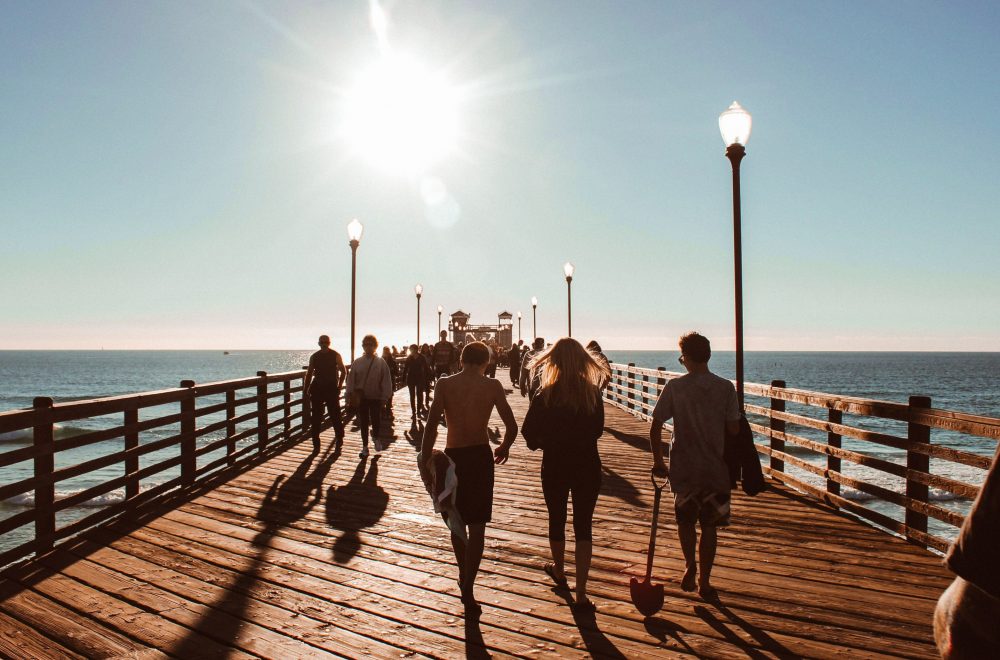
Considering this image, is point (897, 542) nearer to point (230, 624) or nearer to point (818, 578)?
point (818, 578)

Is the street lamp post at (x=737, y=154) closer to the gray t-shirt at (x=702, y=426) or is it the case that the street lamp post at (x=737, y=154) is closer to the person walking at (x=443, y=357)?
the gray t-shirt at (x=702, y=426)

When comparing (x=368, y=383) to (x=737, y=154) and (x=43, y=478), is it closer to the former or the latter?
(x=43, y=478)

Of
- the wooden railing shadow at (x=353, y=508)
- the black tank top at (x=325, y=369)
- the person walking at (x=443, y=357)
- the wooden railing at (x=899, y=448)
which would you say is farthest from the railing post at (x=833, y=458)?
the person walking at (x=443, y=357)

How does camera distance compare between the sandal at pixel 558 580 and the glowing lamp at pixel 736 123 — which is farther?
the glowing lamp at pixel 736 123

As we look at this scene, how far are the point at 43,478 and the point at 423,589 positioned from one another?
11.0 feet

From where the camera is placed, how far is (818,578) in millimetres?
4707

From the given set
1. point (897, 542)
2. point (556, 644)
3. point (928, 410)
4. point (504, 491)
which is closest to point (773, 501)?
point (897, 542)

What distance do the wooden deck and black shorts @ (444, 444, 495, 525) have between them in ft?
1.97

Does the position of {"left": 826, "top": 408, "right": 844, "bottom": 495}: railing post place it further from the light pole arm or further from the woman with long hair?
the woman with long hair

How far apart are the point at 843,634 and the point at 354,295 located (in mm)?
12599

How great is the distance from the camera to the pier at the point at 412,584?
3.62 m

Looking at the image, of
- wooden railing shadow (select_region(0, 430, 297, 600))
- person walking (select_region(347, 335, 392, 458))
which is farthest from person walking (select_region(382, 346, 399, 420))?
wooden railing shadow (select_region(0, 430, 297, 600))

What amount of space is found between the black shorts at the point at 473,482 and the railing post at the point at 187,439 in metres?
4.93

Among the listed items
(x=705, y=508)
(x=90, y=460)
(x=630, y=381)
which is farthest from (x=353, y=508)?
(x=630, y=381)
